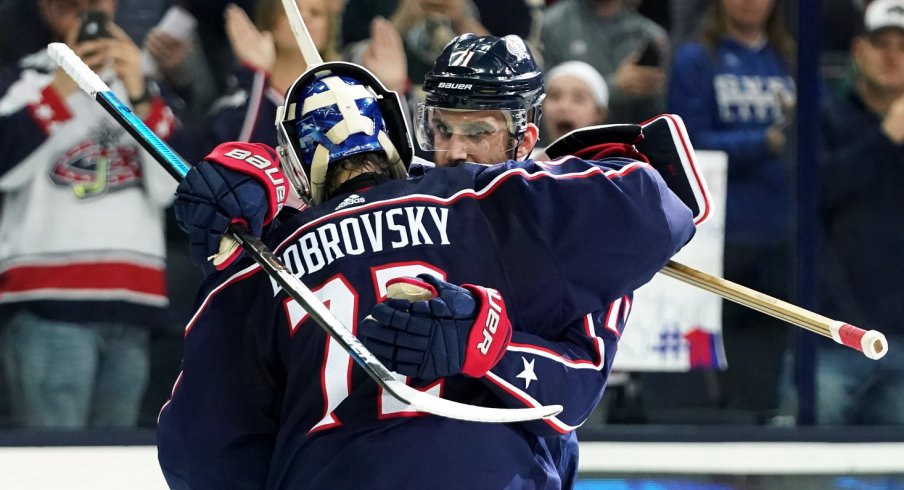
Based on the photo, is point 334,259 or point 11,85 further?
point 11,85

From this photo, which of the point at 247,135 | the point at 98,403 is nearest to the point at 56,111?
the point at 247,135

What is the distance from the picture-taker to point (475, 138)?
219 cm

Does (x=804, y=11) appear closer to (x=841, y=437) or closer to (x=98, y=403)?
(x=841, y=437)

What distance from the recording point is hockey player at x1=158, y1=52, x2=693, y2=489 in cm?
187

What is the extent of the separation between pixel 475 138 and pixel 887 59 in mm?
2379

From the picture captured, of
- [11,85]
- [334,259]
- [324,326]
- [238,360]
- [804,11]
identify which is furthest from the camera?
[804,11]

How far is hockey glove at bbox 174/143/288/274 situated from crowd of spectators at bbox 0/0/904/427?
2.02 m

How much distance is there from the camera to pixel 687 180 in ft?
6.97

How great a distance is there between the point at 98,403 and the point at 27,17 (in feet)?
3.61

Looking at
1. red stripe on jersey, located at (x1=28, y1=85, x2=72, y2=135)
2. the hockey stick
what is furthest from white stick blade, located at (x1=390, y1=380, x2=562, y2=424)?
red stripe on jersey, located at (x1=28, y1=85, x2=72, y2=135)

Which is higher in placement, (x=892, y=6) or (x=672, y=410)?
(x=892, y=6)

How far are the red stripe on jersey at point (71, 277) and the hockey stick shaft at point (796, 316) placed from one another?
2.12 metres

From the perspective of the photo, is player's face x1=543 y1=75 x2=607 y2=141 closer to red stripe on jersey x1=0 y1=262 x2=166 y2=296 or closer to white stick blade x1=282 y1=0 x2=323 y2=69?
red stripe on jersey x1=0 y1=262 x2=166 y2=296

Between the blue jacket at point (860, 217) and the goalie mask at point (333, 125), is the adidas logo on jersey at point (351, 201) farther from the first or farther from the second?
the blue jacket at point (860, 217)
